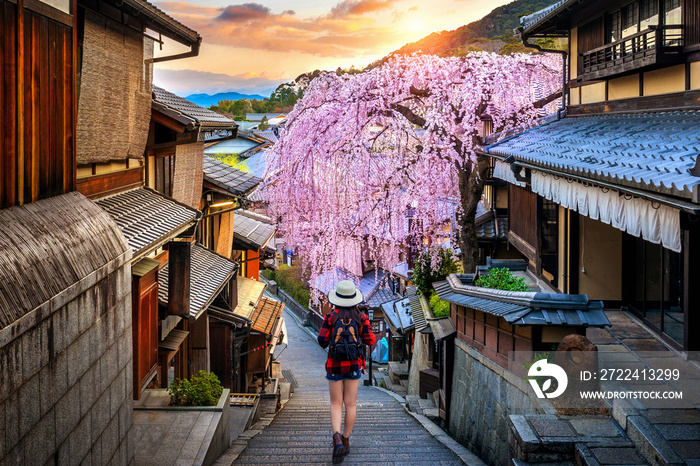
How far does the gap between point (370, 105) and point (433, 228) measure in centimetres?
380

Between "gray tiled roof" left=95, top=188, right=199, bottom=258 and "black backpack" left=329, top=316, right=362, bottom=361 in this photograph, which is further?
"black backpack" left=329, top=316, right=362, bottom=361

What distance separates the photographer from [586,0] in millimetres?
11156

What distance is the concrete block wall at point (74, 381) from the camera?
3605 millimetres

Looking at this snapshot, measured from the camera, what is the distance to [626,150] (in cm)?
742

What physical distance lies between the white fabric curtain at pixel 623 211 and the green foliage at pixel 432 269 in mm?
7663

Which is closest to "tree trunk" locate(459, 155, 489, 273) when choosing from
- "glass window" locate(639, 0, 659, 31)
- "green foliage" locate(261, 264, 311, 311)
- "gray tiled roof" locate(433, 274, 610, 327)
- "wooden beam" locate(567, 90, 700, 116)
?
"wooden beam" locate(567, 90, 700, 116)

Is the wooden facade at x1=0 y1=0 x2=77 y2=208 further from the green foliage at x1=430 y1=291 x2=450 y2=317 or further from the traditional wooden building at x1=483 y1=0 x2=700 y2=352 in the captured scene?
the green foliage at x1=430 y1=291 x2=450 y2=317

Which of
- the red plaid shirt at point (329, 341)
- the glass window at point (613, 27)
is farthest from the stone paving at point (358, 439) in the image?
the glass window at point (613, 27)

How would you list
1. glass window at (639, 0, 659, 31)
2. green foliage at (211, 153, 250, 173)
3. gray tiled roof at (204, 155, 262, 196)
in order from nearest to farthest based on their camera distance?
glass window at (639, 0, 659, 31) → gray tiled roof at (204, 155, 262, 196) → green foliage at (211, 153, 250, 173)

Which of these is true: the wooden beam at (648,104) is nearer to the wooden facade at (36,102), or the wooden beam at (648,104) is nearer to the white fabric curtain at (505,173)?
the white fabric curtain at (505,173)

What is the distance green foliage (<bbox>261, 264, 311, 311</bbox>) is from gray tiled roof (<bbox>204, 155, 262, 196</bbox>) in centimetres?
2021

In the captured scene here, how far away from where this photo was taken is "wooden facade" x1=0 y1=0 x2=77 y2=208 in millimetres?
4344

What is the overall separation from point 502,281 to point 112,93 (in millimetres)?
7124

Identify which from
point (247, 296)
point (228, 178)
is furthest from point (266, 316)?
point (228, 178)
